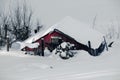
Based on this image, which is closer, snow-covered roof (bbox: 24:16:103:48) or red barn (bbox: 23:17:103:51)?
red barn (bbox: 23:17:103:51)

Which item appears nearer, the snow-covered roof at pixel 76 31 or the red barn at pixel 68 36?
the red barn at pixel 68 36

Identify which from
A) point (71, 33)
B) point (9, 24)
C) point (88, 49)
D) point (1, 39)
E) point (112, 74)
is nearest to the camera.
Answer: point (112, 74)

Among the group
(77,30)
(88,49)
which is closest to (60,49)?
(88,49)

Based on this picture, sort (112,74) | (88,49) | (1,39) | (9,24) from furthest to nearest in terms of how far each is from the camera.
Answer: (9,24) → (1,39) → (88,49) → (112,74)

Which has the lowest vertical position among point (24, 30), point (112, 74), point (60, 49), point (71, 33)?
point (112, 74)

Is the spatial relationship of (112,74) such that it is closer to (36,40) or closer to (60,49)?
(60,49)

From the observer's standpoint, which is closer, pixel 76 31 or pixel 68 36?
pixel 68 36

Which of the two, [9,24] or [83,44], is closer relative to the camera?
[83,44]

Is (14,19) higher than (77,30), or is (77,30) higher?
(14,19)

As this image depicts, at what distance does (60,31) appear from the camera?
71.0 feet

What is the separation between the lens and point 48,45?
22.2 meters

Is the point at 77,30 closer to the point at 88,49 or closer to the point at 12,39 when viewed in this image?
the point at 88,49

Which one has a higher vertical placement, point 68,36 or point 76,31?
point 76,31

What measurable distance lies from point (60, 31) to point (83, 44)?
2.24 m
